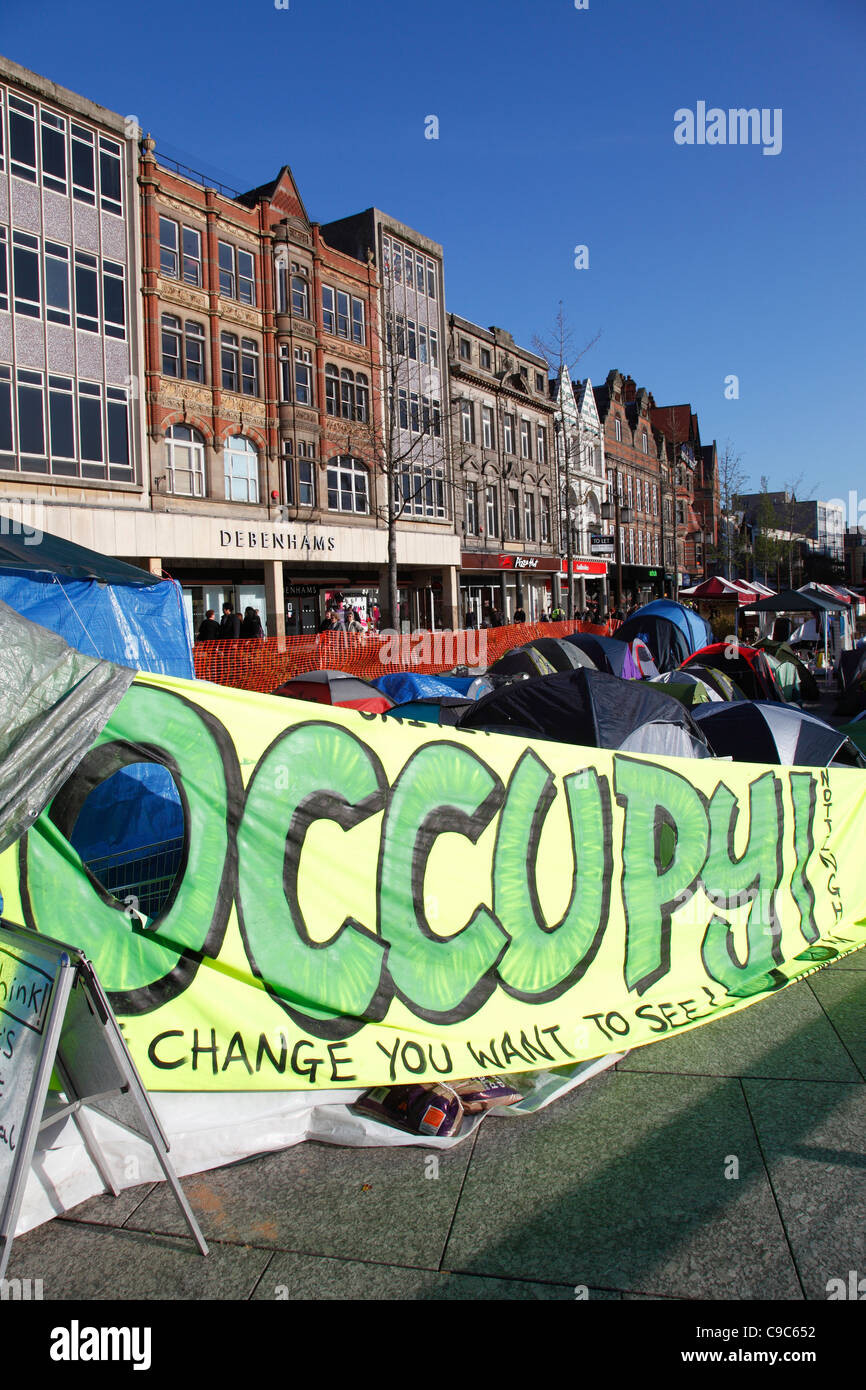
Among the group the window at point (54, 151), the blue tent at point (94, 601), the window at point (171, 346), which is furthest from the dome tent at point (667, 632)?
the window at point (54, 151)

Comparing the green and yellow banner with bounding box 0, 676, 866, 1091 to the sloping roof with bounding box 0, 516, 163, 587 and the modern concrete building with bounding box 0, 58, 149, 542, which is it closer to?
the sloping roof with bounding box 0, 516, 163, 587

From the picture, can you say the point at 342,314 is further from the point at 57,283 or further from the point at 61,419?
the point at 61,419

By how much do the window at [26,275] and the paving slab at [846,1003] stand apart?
25.6 metres

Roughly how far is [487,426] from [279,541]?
17.9 metres

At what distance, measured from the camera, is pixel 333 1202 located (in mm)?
Answer: 3217

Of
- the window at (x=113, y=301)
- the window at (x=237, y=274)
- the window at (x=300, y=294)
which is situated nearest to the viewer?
the window at (x=113, y=301)

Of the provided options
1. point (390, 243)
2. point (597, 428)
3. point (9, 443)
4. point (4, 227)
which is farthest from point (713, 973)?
point (597, 428)

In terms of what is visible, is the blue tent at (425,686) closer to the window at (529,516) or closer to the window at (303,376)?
the window at (303,376)

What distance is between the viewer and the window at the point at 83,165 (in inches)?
964

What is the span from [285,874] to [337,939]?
359 millimetres

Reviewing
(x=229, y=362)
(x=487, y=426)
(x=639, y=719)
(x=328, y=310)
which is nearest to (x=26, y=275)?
(x=229, y=362)

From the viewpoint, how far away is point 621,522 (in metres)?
58.1

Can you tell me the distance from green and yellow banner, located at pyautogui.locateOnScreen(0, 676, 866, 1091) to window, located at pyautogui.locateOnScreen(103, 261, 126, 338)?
25851 millimetres
